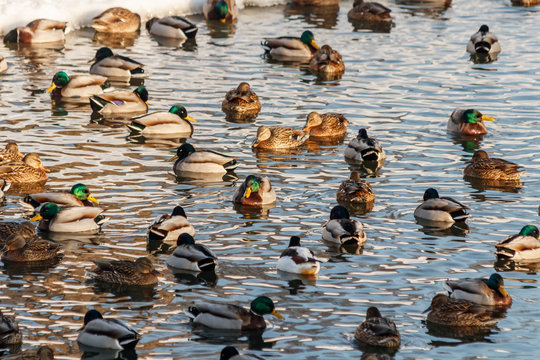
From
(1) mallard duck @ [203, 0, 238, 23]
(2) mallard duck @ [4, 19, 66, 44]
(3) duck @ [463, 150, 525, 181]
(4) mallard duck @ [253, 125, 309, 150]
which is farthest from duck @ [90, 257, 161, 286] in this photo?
(1) mallard duck @ [203, 0, 238, 23]

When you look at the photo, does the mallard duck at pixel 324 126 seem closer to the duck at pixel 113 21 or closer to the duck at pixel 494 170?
the duck at pixel 494 170

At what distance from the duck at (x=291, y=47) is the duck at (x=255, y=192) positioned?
12.9 metres

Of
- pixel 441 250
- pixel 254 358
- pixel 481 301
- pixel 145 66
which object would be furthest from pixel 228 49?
pixel 254 358

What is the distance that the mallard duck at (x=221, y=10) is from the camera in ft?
116

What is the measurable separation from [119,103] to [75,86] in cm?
175

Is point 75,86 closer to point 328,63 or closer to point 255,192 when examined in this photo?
point 328,63

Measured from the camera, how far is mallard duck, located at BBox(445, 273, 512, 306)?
1442 centimetres

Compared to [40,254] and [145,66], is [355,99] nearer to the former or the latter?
[145,66]

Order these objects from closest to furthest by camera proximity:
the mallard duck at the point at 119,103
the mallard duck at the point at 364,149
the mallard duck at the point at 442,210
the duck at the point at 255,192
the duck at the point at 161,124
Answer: the mallard duck at the point at 442,210, the duck at the point at 255,192, the mallard duck at the point at 364,149, the duck at the point at 161,124, the mallard duck at the point at 119,103

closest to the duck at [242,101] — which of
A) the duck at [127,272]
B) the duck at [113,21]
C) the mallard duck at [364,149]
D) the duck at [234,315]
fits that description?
the mallard duck at [364,149]

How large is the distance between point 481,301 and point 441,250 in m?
2.46

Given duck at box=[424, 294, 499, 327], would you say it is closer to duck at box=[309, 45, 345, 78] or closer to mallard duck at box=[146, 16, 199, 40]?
duck at box=[309, 45, 345, 78]

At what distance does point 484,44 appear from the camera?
31203 millimetres

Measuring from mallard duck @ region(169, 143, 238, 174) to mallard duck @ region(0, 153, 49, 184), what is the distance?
2.62 m
